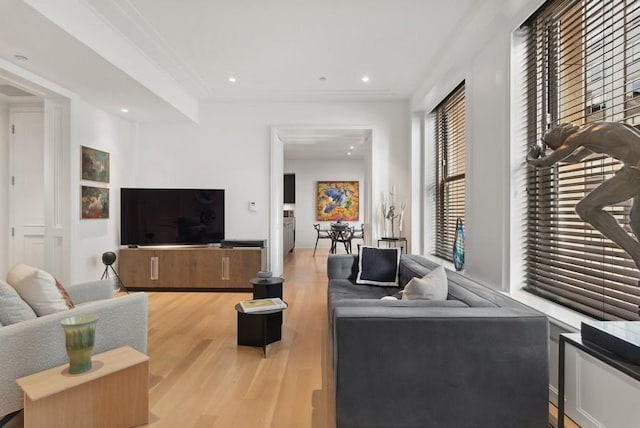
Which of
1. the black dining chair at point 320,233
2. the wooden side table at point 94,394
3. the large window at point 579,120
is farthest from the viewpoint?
the black dining chair at point 320,233

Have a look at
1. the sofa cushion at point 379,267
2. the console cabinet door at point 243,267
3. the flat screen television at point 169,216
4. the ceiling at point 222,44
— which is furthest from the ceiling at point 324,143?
the sofa cushion at point 379,267

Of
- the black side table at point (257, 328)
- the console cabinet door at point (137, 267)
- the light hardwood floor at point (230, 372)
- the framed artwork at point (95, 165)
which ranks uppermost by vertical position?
the framed artwork at point (95, 165)

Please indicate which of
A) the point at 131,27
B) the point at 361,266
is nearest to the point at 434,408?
the point at 361,266

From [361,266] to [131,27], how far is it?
3111 millimetres

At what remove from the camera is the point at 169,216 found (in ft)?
15.9

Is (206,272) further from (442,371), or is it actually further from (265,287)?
(442,371)

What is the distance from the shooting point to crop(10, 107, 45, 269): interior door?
169 inches

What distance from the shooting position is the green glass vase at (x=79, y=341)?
1.64 meters

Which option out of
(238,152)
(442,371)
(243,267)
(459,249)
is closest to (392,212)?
(459,249)

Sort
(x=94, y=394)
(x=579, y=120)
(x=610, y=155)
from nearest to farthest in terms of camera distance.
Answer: (x=610, y=155), (x=94, y=394), (x=579, y=120)

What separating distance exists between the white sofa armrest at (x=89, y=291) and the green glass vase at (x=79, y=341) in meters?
0.92

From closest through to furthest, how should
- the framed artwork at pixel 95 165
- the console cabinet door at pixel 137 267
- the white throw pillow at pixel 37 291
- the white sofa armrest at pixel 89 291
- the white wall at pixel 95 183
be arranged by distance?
the white throw pillow at pixel 37 291 → the white sofa armrest at pixel 89 291 → the white wall at pixel 95 183 → the framed artwork at pixel 95 165 → the console cabinet door at pixel 137 267

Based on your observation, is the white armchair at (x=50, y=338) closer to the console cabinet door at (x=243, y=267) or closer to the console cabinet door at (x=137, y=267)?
the console cabinet door at (x=243, y=267)

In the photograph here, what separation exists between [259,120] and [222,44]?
1.75 meters
